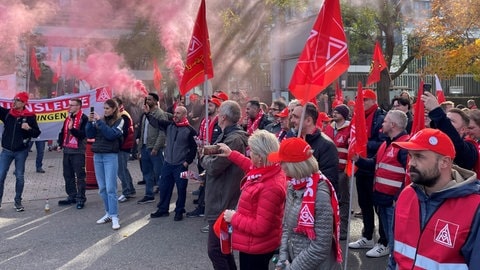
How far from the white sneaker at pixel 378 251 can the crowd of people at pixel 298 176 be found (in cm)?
1

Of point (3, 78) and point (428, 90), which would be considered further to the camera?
point (3, 78)

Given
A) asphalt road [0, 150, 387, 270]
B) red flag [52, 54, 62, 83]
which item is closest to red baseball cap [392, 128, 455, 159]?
asphalt road [0, 150, 387, 270]

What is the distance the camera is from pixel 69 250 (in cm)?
634

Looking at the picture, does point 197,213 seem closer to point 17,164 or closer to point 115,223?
point 115,223

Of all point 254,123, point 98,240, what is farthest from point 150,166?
point 98,240

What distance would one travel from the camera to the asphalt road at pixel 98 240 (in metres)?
5.85

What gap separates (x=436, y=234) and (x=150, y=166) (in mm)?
7553

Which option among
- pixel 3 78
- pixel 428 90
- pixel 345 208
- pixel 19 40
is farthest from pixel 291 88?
pixel 19 40

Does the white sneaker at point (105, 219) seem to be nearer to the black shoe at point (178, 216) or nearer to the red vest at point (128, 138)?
the black shoe at point (178, 216)

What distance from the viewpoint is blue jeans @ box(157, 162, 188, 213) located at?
308 inches

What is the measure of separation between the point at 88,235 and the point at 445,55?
17.7m

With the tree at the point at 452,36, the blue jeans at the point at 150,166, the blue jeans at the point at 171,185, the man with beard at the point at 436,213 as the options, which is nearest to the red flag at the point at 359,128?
the man with beard at the point at 436,213

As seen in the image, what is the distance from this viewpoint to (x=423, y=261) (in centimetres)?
253

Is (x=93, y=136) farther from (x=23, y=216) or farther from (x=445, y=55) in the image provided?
(x=445, y=55)
